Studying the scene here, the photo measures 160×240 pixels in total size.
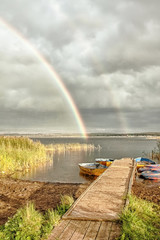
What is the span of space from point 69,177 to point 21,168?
4829 millimetres

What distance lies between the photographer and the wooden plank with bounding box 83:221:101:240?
5020mm

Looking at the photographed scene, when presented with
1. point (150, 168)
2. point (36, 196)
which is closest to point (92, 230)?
point (36, 196)

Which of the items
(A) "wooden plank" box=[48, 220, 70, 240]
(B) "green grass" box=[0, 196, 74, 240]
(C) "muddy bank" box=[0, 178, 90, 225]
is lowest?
(C) "muddy bank" box=[0, 178, 90, 225]

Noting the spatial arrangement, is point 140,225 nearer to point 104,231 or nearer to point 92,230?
point 104,231

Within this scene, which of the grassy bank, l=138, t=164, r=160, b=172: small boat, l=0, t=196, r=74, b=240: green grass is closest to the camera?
l=0, t=196, r=74, b=240: green grass

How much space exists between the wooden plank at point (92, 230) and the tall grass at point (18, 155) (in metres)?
16.1

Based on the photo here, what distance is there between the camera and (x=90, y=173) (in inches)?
889

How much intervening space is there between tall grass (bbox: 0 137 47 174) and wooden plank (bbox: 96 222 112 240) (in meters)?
16.2

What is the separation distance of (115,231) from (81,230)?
737mm

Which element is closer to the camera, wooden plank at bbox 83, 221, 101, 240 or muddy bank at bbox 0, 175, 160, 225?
wooden plank at bbox 83, 221, 101, 240

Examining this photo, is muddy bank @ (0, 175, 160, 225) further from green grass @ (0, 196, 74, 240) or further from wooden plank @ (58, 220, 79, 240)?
wooden plank @ (58, 220, 79, 240)

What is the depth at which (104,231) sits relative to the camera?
533 centimetres

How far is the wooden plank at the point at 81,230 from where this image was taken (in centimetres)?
500

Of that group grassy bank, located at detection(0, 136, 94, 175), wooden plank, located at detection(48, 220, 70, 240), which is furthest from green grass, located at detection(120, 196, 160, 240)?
grassy bank, located at detection(0, 136, 94, 175)
